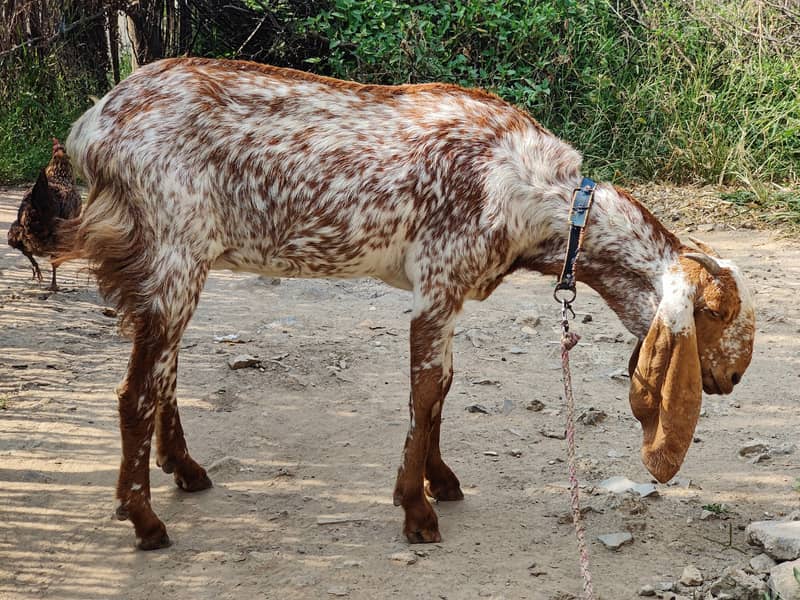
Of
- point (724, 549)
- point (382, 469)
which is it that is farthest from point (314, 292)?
point (724, 549)

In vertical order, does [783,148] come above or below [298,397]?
above

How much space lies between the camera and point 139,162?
3793 mm

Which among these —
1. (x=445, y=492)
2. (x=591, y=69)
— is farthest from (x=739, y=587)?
(x=591, y=69)

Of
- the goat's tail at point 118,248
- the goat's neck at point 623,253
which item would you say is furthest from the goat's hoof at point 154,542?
the goat's neck at point 623,253

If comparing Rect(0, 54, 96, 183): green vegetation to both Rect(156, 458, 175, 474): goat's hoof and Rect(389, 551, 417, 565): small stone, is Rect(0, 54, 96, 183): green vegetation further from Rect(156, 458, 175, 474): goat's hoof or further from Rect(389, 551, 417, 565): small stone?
Rect(389, 551, 417, 565): small stone

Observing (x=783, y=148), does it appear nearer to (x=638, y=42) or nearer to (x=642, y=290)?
(x=638, y=42)

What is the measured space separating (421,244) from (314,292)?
9.95 feet

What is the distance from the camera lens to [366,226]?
3965 millimetres

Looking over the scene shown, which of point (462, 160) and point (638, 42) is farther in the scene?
point (638, 42)

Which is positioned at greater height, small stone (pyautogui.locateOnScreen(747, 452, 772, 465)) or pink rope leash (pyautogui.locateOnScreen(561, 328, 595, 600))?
pink rope leash (pyautogui.locateOnScreen(561, 328, 595, 600))

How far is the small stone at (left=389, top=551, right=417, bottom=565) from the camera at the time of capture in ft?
12.7

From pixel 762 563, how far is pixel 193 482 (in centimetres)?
235

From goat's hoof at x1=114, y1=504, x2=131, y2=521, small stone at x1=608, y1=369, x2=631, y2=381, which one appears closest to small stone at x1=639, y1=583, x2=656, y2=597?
goat's hoof at x1=114, y1=504, x2=131, y2=521

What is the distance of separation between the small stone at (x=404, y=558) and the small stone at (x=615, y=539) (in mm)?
767
